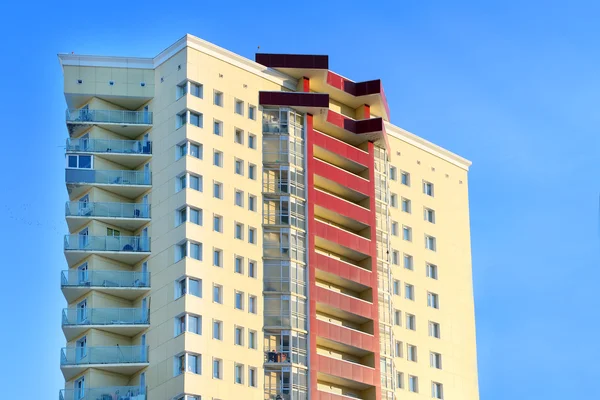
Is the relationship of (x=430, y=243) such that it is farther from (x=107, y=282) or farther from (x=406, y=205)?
(x=107, y=282)

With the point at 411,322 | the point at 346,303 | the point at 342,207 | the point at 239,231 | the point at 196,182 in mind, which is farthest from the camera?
the point at 411,322

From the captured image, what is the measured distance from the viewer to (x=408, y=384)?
120750 mm

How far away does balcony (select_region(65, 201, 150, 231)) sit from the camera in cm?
10981

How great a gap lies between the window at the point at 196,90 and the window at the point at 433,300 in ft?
97.4

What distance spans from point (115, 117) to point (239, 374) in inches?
926

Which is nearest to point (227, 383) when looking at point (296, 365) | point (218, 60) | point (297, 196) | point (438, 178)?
point (296, 365)

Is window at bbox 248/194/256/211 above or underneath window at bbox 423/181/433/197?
underneath

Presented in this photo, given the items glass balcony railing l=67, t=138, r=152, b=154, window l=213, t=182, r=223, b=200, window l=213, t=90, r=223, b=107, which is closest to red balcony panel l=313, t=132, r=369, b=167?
window l=213, t=90, r=223, b=107

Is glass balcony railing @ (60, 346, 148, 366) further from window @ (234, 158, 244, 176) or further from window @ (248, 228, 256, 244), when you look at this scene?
window @ (234, 158, 244, 176)

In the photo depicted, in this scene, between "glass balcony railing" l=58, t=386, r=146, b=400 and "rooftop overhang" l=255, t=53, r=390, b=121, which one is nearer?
"glass balcony railing" l=58, t=386, r=146, b=400

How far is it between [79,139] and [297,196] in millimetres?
18405

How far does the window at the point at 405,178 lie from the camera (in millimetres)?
127625

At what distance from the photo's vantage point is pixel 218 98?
112062 mm

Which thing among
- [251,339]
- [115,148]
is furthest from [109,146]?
[251,339]
